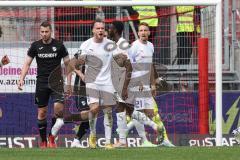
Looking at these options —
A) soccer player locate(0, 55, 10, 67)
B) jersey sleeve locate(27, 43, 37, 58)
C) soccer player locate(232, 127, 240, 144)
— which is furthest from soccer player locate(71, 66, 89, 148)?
soccer player locate(232, 127, 240, 144)

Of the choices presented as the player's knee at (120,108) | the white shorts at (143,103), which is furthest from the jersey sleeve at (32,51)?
the white shorts at (143,103)

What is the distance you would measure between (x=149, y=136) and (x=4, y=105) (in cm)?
266

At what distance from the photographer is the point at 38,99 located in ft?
52.5

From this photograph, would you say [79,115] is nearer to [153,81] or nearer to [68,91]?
[68,91]

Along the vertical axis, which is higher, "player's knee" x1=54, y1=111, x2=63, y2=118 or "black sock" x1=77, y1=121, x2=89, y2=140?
"player's knee" x1=54, y1=111, x2=63, y2=118

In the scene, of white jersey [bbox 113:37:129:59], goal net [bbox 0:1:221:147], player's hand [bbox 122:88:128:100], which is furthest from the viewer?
goal net [bbox 0:1:221:147]

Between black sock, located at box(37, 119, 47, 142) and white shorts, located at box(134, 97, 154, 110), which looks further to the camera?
white shorts, located at box(134, 97, 154, 110)

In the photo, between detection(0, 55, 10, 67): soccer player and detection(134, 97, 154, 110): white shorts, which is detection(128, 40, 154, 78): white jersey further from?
detection(0, 55, 10, 67): soccer player

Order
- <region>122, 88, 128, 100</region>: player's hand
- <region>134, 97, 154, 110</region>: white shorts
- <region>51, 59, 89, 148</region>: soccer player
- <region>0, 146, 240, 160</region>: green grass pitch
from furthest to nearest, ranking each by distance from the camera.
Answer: <region>134, 97, 154, 110</region>: white shorts < <region>122, 88, 128, 100</region>: player's hand < <region>51, 59, 89, 148</region>: soccer player < <region>0, 146, 240, 160</region>: green grass pitch

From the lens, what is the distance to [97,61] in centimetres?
1570

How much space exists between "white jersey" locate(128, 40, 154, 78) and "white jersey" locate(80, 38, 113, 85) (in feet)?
3.19

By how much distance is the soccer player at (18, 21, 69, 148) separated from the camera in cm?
1581

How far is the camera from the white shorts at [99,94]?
A: 15.6 meters

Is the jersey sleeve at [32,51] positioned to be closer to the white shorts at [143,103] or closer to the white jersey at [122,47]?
the white jersey at [122,47]
